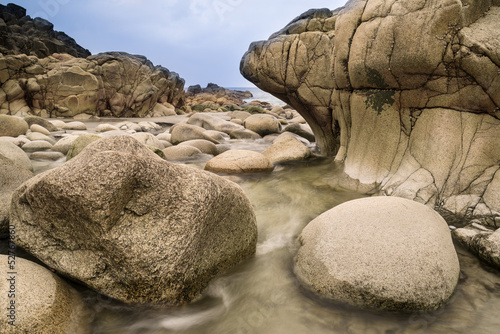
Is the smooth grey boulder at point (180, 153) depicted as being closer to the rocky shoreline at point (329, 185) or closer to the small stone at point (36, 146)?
the rocky shoreline at point (329, 185)

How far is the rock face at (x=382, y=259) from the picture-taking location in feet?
7.66

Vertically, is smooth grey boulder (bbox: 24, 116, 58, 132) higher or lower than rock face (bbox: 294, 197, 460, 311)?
higher

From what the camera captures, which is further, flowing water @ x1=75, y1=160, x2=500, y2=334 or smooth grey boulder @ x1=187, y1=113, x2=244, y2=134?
smooth grey boulder @ x1=187, y1=113, x2=244, y2=134

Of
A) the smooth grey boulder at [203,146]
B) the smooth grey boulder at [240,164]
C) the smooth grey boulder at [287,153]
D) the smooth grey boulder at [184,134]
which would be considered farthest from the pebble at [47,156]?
the smooth grey boulder at [287,153]

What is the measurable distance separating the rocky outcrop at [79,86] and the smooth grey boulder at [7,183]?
1450 centimetres

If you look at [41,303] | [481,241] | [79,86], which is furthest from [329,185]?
[79,86]

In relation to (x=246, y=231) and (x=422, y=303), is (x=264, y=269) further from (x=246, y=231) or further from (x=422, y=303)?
(x=422, y=303)

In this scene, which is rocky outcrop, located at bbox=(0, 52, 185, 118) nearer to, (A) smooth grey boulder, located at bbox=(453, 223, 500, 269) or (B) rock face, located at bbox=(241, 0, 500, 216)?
(B) rock face, located at bbox=(241, 0, 500, 216)

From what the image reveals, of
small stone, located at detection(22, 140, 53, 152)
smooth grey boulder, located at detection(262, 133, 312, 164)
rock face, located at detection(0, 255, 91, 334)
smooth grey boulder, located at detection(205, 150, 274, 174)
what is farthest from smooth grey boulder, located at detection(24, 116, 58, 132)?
rock face, located at detection(0, 255, 91, 334)

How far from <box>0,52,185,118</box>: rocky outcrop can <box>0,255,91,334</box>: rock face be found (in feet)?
53.9

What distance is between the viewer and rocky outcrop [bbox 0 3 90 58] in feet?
80.5

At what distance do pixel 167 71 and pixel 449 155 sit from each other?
21877mm

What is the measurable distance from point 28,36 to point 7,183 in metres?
31.6

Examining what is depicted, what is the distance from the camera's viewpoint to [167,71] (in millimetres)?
22906
